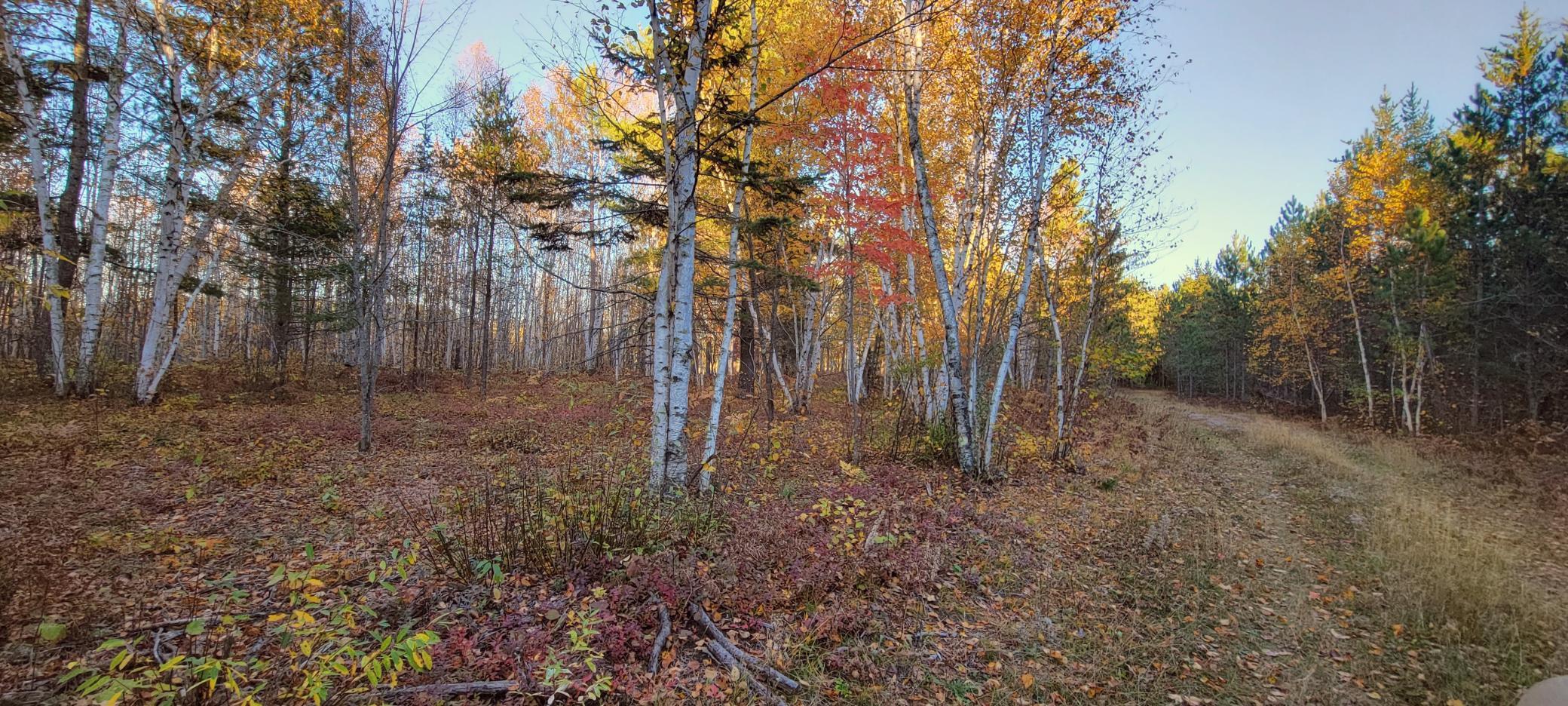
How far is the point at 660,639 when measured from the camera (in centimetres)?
358

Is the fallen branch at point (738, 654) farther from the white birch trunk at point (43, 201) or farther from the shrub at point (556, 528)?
the white birch trunk at point (43, 201)

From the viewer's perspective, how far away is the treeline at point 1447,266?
43.1 feet

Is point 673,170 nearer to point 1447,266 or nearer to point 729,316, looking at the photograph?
point 729,316

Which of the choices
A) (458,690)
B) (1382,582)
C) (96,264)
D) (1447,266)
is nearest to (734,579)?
(458,690)

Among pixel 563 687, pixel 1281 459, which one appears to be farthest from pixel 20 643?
pixel 1281 459

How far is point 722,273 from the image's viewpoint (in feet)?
43.8

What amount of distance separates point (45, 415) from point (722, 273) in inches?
478

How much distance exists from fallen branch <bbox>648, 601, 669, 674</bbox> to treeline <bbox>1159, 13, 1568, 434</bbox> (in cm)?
2019

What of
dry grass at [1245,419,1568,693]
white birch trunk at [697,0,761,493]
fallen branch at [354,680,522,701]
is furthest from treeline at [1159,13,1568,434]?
fallen branch at [354,680,522,701]

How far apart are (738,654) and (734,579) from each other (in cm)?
80

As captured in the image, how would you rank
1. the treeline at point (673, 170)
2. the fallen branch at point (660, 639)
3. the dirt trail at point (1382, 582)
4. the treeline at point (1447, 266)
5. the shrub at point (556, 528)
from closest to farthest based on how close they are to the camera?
the fallen branch at point (660, 639) < the dirt trail at point (1382, 582) < the shrub at point (556, 528) < the treeline at point (673, 170) < the treeline at point (1447, 266)

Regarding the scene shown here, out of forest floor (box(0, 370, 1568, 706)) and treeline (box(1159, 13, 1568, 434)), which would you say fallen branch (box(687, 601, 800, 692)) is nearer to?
forest floor (box(0, 370, 1568, 706))

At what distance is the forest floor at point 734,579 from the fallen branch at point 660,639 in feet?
0.22

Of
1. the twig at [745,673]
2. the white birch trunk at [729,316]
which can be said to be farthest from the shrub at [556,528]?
the twig at [745,673]
